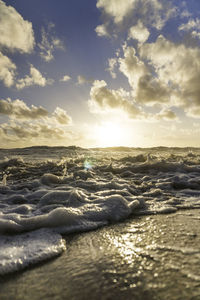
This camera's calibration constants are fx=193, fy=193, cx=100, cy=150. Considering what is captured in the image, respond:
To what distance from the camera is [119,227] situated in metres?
2.02

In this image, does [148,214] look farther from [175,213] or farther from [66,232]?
[66,232]

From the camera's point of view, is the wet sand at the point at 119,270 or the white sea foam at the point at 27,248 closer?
the wet sand at the point at 119,270

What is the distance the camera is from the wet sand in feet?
3.49

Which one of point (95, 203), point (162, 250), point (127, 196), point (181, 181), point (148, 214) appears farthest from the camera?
point (181, 181)

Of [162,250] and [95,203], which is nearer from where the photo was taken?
[162,250]

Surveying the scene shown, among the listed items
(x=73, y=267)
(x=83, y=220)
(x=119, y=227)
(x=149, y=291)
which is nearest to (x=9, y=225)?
(x=83, y=220)

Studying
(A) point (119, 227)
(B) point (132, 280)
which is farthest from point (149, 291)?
(A) point (119, 227)

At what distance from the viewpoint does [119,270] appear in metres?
1.26

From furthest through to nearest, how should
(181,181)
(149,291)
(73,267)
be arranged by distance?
(181,181), (73,267), (149,291)

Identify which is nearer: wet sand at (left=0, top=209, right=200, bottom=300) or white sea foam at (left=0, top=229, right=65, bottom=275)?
wet sand at (left=0, top=209, right=200, bottom=300)

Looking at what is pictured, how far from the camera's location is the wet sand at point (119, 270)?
1064 millimetres

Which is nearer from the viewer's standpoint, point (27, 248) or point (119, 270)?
point (119, 270)

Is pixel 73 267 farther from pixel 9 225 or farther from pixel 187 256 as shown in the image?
pixel 9 225

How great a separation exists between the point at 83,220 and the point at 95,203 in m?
0.58
